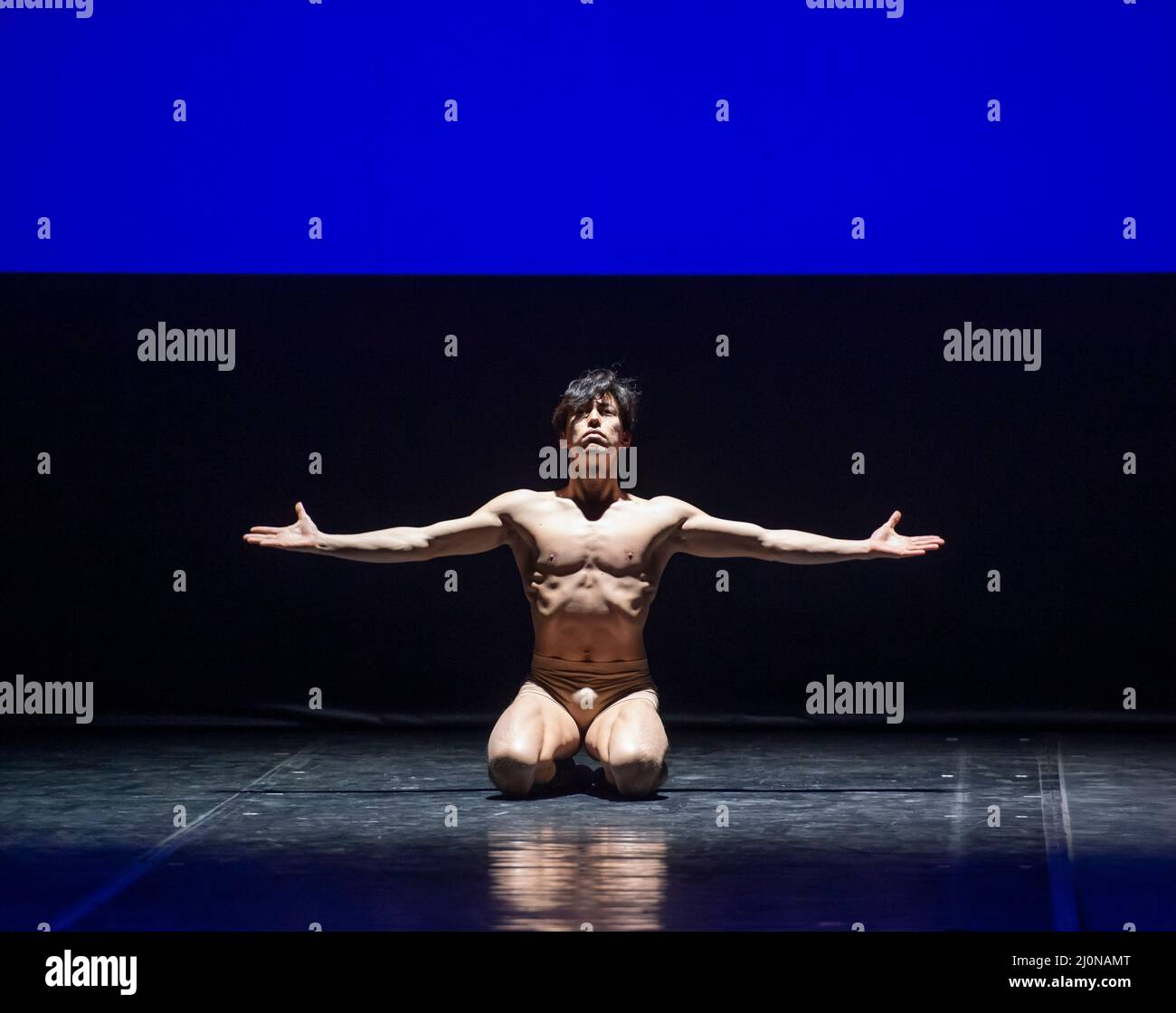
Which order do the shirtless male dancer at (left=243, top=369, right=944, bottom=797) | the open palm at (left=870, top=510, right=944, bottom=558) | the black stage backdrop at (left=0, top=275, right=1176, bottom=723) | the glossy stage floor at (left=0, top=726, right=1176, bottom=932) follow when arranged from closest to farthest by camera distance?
1. the glossy stage floor at (left=0, top=726, right=1176, bottom=932)
2. the open palm at (left=870, top=510, right=944, bottom=558)
3. the shirtless male dancer at (left=243, top=369, right=944, bottom=797)
4. the black stage backdrop at (left=0, top=275, right=1176, bottom=723)

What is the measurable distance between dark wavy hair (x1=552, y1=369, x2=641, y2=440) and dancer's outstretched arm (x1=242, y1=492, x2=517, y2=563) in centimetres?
27

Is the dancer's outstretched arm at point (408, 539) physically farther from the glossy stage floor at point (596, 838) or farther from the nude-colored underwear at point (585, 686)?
the glossy stage floor at point (596, 838)

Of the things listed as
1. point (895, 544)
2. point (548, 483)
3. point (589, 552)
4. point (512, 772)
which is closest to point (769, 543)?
point (895, 544)

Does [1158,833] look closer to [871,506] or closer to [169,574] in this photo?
[871,506]

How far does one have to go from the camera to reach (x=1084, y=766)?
5.37 m

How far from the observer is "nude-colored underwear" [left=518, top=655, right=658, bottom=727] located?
5000mm

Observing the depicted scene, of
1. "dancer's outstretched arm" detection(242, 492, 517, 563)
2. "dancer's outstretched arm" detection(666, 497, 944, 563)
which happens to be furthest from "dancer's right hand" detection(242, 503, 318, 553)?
"dancer's outstretched arm" detection(666, 497, 944, 563)

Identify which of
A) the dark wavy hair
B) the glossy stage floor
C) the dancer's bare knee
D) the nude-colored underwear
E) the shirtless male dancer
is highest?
the dark wavy hair

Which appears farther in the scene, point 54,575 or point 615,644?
point 54,575

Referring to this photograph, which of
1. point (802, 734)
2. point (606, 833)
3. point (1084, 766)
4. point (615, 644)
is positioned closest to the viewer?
point (606, 833)

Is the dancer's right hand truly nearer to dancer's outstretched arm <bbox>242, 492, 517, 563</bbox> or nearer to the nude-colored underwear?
dancer's outstretched arm <bbox>242, 492, 517, 563</bbox>

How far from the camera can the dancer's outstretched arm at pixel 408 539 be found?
191 inches
